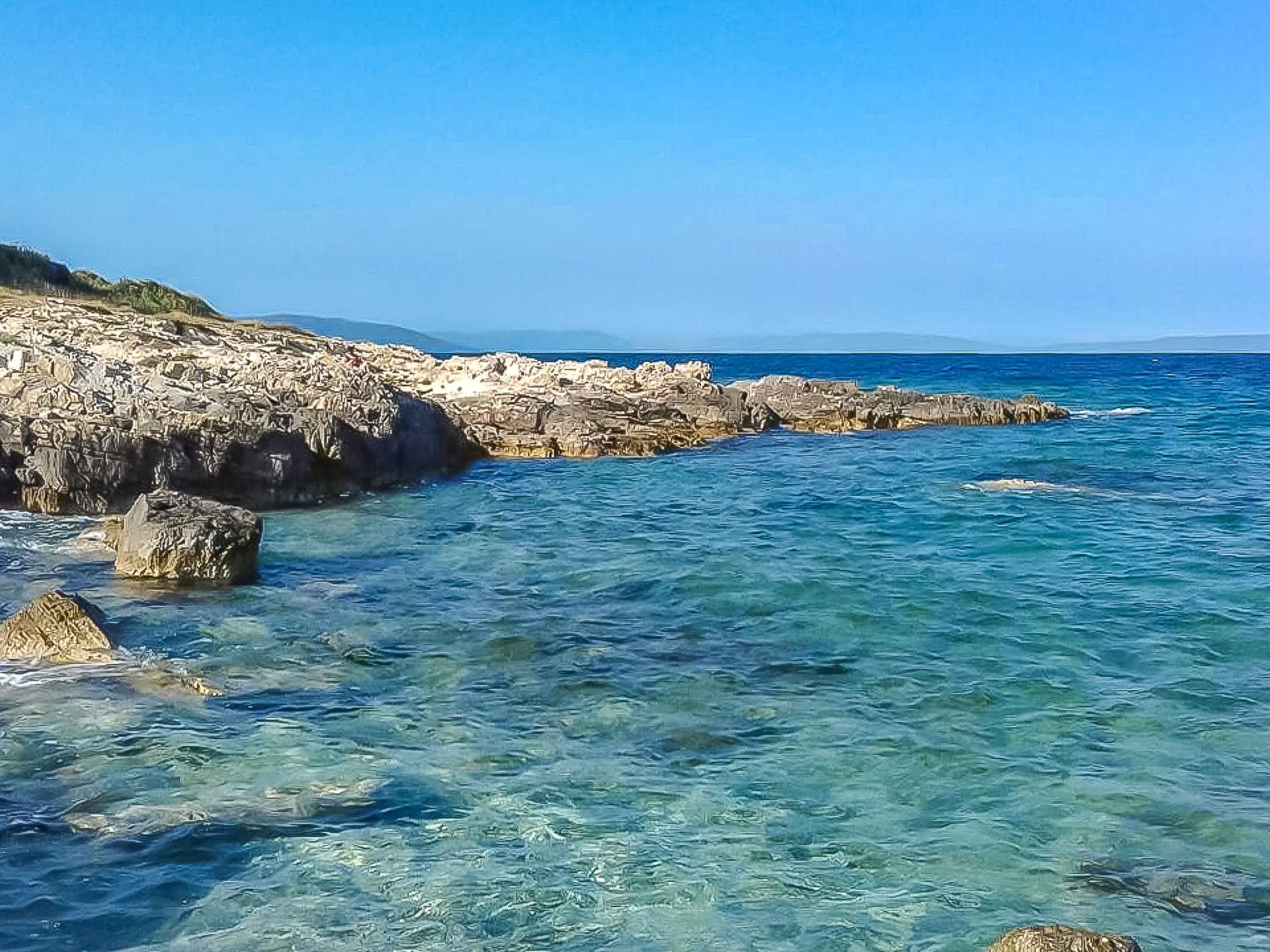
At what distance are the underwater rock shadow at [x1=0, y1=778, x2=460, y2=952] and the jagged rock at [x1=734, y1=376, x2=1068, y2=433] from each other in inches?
1340

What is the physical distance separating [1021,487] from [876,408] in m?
17.9

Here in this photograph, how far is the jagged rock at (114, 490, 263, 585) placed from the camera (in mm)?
14266

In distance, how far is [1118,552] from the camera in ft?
56.3

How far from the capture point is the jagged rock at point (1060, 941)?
4.93 metres

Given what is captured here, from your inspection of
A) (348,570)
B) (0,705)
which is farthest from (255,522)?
(0,705)

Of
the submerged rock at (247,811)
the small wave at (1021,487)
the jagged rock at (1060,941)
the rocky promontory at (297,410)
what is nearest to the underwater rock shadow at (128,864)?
the submerged rock at (247,811)

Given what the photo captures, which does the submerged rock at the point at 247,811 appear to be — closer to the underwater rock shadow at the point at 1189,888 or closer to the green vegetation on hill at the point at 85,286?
the underwater rock shadow at the point at 1189,888

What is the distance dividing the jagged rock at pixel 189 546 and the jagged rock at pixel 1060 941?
11799 mm

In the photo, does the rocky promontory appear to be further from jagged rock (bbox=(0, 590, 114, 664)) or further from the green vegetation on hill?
jagged rock (bbox=(0, 590, 114, 664))

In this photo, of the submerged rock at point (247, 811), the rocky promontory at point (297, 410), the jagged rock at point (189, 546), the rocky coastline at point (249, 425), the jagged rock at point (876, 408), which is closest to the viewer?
the submerged rock at point (247, 811)

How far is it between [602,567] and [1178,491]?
48.5 ft

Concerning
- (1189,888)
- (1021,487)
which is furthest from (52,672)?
(1021,487)

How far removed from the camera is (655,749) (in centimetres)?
908

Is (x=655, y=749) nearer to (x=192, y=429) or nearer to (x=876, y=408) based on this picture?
(x=192, y=429)
